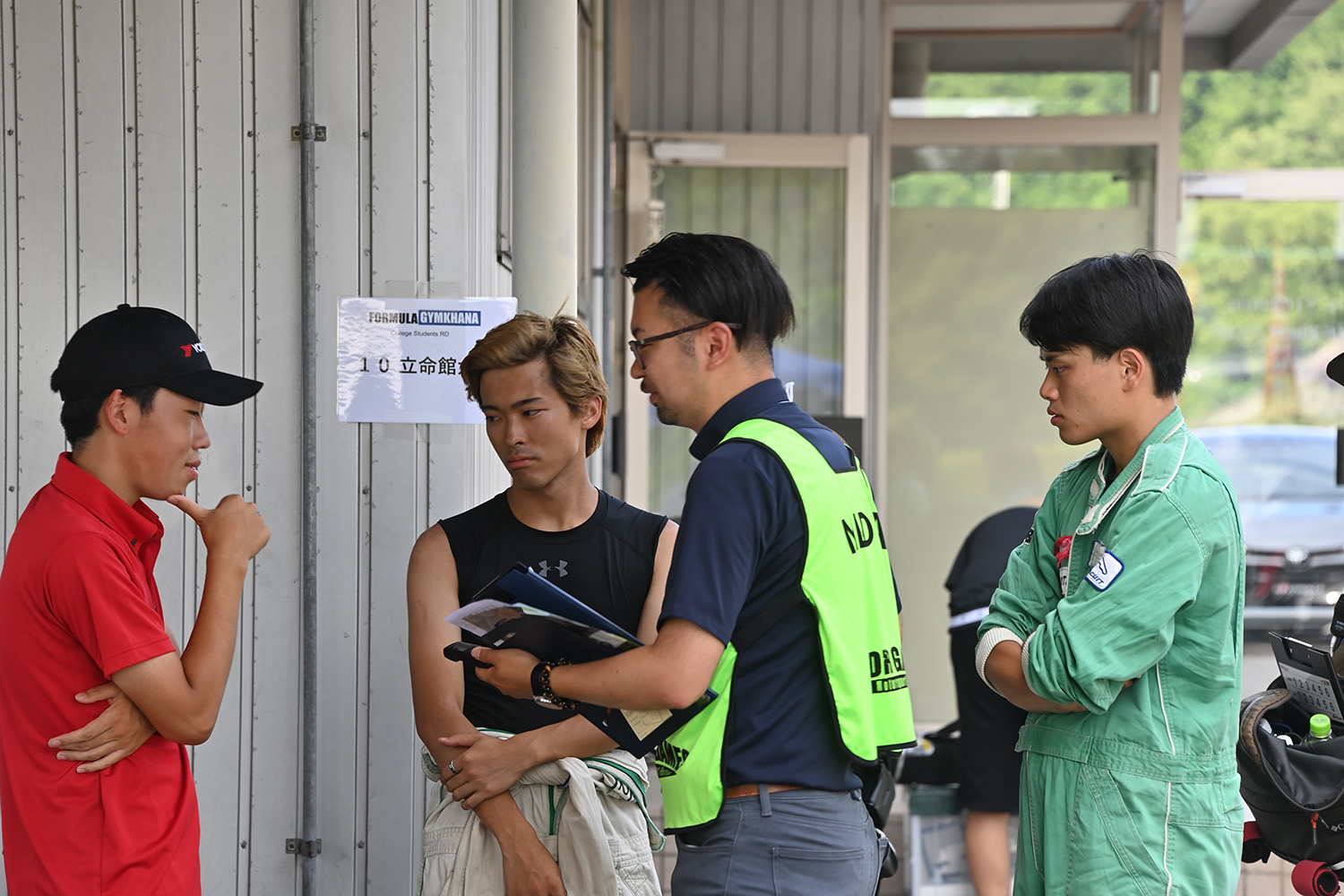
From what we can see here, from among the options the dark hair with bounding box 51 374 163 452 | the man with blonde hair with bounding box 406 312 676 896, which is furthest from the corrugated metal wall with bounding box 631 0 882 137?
the dark hair with bounding box 51 374 163 452

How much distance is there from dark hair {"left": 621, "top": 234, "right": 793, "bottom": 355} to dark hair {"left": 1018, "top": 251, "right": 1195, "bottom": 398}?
1.58 feet

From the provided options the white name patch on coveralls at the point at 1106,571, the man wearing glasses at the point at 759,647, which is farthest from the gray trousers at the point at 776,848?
the white name patch on coveralls at the point at 1106,571

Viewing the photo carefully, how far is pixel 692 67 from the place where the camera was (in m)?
6.24

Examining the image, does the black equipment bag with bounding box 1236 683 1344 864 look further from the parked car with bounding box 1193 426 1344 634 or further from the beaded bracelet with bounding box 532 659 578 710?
the parked car with bounding box 1193 426 1344 634

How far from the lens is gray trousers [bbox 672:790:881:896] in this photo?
1.74 metres

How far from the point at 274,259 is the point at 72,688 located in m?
1.39

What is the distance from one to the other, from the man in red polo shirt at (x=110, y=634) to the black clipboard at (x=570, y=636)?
1.69 feet

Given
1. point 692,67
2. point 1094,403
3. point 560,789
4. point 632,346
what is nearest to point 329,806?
point 560,789

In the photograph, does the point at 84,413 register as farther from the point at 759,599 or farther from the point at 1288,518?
the point at 1288,518

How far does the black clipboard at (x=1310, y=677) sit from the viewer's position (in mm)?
2586

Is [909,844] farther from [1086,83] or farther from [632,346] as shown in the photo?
[1086,83]

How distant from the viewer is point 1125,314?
1996 mm

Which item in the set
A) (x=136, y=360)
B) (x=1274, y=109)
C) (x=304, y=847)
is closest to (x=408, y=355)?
(x=136, y=360)

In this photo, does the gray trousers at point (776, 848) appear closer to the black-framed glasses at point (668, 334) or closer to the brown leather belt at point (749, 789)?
the brown leather belt at point (749, 789)
